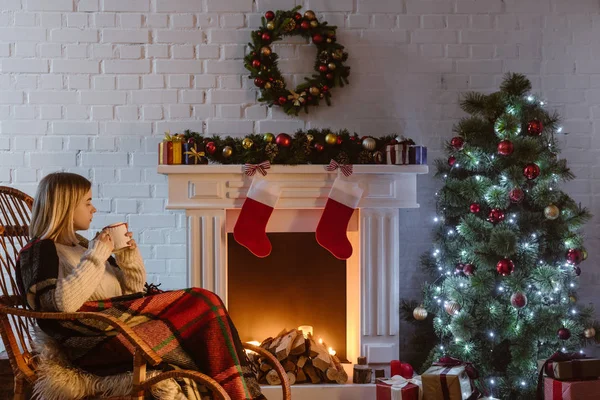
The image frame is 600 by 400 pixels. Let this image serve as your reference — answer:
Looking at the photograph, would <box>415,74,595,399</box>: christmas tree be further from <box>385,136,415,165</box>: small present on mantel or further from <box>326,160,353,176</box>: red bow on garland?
<box>326,160,353,176</box>: red bow on garland

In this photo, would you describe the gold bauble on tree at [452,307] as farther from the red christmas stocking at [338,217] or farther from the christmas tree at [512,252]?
the red christmas stocking at [338,217]

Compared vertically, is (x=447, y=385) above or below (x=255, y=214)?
below

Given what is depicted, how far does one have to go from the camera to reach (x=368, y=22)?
3.72 metres

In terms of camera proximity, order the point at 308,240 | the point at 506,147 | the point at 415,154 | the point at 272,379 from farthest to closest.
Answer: the point at 308,240 → the point at 415,154 → the point at 272,379 → the point at 506,147

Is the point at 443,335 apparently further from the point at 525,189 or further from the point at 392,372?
the point at 525,189

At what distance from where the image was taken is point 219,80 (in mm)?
3691

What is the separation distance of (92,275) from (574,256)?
214 cm

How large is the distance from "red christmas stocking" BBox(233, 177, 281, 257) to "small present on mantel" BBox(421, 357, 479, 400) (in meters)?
0.94

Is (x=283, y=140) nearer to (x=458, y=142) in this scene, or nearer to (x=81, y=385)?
(x=458, y=142)

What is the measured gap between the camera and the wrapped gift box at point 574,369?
9.39 feet

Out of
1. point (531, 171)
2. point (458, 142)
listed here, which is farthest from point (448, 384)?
point (458, 142)

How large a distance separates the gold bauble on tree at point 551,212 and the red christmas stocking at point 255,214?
125 centimetres

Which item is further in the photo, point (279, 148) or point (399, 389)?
point (279, 148)

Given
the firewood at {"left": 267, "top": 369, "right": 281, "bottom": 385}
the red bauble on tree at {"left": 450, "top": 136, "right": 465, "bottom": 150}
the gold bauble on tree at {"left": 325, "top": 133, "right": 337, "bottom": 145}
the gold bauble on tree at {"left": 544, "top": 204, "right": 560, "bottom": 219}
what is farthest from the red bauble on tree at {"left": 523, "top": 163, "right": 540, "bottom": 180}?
the firewood at {"left": 267, "top": 369, "right": 281, "bottom": 385}
